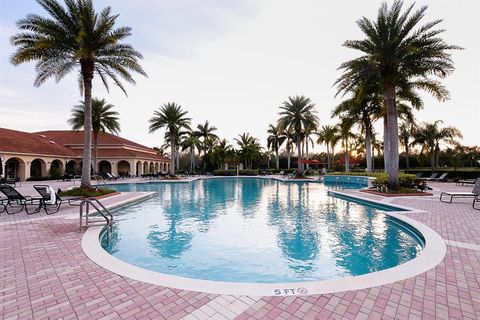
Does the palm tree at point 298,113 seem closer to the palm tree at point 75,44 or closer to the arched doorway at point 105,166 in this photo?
the palm tree at point 75,44

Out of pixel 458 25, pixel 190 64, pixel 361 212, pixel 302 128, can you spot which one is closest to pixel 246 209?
pixel 361 212

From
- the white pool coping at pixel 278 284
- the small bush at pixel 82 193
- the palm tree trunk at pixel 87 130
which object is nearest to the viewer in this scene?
the white pool coping at pixel 278 284

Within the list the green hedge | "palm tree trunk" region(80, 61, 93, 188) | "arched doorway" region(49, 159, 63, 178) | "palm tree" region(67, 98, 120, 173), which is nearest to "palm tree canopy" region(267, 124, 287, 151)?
the green hedge

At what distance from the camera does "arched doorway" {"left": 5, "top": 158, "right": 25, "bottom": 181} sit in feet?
98.0

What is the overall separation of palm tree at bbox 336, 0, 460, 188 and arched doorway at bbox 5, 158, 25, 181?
115 feet

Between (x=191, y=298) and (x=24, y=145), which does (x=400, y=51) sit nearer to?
(x=191, y=298)

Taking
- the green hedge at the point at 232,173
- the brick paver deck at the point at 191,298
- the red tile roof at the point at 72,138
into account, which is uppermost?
the red tile roof at the point at 72,138

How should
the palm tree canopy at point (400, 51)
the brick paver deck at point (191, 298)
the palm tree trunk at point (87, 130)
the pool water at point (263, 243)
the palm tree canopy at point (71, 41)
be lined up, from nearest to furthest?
the brick paver deck at point (191, 298)
the pool water at point (263, 243)
the palm tree canopy at point (71, 41)
the palm tree canopy at point (400, 51)
the palm tree trunk at point (87, 130)

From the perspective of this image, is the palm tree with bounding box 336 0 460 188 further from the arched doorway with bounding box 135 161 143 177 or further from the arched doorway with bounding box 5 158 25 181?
the arched doorway with bounding box 135 161 143 177

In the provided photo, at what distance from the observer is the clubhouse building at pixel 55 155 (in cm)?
2977

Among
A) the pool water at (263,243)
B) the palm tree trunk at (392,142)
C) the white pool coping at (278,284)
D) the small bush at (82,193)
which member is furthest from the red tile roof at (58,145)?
the palm tree trunk at (392,142)

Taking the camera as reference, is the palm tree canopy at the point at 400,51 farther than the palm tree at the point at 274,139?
No

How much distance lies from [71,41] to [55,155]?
24781mm

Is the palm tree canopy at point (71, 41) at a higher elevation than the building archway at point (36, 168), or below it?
higher
